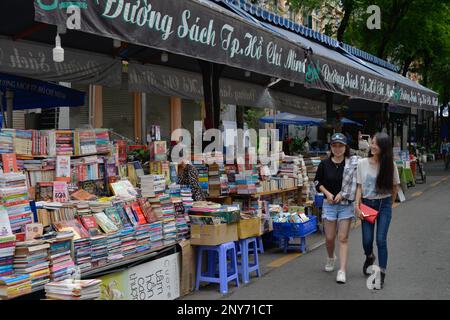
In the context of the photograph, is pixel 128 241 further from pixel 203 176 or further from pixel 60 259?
pixel 203 176

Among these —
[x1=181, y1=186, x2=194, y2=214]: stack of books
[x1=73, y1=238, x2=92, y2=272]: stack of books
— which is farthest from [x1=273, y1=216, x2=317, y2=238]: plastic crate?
[x1=73, y1=238, x2=92, y2=272]: stack of books

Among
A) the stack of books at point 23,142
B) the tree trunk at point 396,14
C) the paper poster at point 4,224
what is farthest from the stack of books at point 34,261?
the tree trunk at point 396,14

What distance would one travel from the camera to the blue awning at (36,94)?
751 cm

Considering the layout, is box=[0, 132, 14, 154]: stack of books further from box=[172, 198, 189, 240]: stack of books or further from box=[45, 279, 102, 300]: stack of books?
box=[172, 198, 189, 240]: stack of books

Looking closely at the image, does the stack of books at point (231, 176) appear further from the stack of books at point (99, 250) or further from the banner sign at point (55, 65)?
the stack of books at point (99, 250)

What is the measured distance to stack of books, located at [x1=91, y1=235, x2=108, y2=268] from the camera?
512 centimetres

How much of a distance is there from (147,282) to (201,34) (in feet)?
8.90

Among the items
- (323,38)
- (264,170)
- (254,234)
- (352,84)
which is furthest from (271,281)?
(323,38)

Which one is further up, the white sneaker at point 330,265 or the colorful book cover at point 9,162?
the colorful book cover at point 9,162

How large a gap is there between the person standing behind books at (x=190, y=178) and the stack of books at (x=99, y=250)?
2.21 m

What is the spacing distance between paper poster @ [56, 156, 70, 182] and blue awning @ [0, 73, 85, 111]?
2226mm

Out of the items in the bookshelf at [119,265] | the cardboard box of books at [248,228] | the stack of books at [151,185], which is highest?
the stack of books at [151,185]

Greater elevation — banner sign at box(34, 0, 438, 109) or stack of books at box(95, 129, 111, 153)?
banner sign at box(34, 0, 438, 109)
